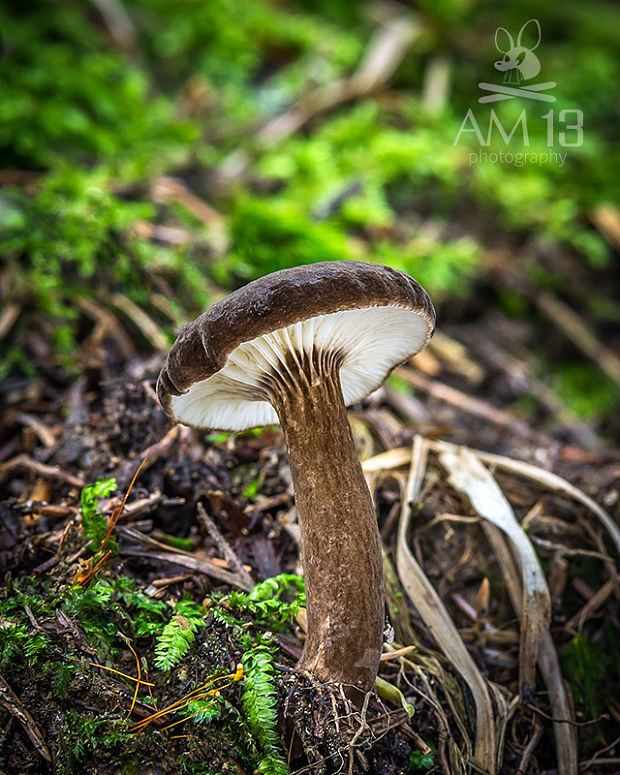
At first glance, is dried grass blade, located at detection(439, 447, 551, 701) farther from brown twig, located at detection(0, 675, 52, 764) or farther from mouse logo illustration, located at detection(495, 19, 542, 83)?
mouse logo illustration, located at detection(495, 19, 542, 83)

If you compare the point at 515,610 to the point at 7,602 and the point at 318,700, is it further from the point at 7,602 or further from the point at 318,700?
the point at 7,602

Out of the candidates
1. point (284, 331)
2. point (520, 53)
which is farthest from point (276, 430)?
point (520, 53)

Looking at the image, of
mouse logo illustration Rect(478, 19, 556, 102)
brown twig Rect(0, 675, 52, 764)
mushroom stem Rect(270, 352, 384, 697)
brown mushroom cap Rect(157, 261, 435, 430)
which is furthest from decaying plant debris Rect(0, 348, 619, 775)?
mouse logo illustration Rect(478, 19, 556, 102)

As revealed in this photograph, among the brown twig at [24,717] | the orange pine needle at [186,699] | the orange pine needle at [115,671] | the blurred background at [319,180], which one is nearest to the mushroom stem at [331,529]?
the orange pine needle at [186,699]

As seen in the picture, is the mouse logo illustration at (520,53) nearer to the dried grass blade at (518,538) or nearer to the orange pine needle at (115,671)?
the dried grass blade at (518,538)

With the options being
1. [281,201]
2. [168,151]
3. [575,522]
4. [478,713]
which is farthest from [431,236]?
[478,713]

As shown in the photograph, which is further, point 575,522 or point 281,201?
point 281,201

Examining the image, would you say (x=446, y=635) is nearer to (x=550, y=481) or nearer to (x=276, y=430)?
(x=550, y=481)
